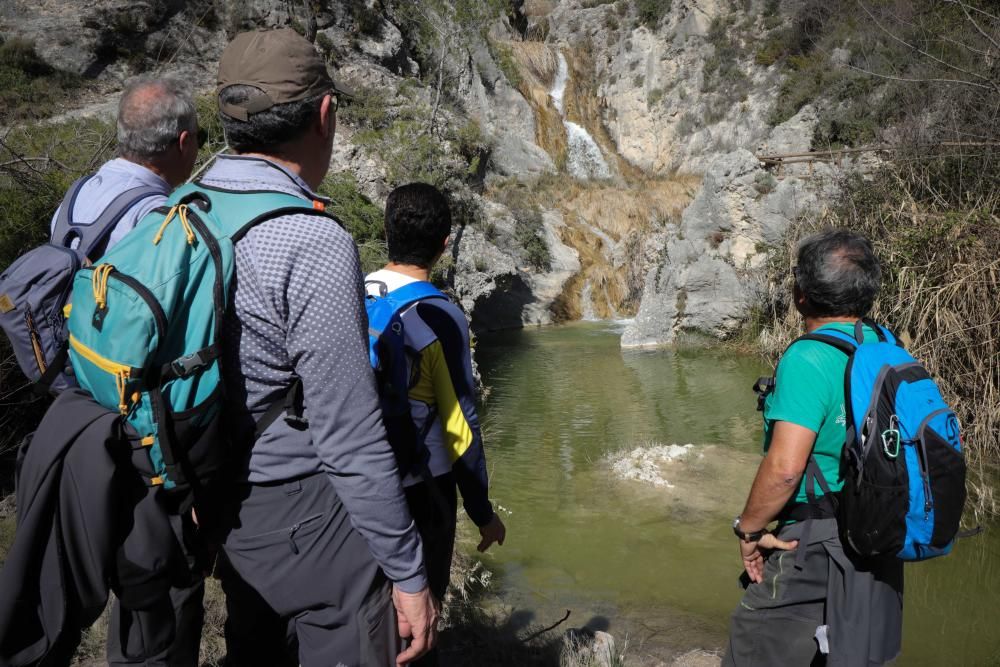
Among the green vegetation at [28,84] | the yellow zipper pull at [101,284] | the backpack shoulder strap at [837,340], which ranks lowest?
the backpack shoulder strap at [837,340]

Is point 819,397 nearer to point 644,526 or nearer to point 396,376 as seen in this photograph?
point 396,376

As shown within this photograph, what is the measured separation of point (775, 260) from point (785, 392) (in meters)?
10.2

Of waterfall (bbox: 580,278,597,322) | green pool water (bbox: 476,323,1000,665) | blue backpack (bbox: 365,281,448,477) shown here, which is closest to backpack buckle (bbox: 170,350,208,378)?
blue backpack (bbox: 365,281,448,477)

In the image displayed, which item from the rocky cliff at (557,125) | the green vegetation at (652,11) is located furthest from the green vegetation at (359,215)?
the green vegetation at (652,11)

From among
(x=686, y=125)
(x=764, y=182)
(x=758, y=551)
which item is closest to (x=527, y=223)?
(x=764, y=182)

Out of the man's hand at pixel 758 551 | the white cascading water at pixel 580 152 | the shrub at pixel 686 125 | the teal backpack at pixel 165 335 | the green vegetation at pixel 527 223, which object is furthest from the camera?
the shrub at pixel 686 125

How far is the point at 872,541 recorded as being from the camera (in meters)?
1.85

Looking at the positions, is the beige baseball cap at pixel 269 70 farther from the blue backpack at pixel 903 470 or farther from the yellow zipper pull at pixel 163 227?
the blue backpack at pixel 903 470

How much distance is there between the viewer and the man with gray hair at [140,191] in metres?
1.74

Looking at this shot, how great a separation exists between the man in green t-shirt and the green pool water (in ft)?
5.73

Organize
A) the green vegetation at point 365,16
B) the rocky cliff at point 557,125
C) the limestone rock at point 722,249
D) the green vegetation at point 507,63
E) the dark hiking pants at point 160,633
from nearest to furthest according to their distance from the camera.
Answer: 1. the dark hiking pants at point 160,633
2. the rocky cliff at point 557,125
3. the green vegetation at point 365,16
4. the limestone rock at point 722,249
5. the green vegetation at point 507,63

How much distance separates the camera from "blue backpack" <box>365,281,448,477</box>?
1757 mm

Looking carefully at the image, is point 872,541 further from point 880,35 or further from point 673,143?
point 673,143

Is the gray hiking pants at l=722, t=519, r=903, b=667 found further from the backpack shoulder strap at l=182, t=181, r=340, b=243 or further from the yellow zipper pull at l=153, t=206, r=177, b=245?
the yellow zipper pull at l=153, t=206, r=177, b=245
